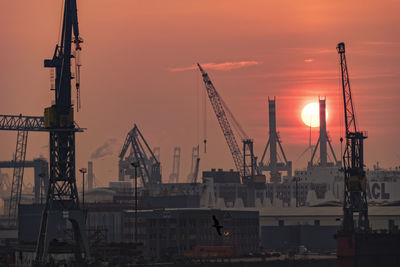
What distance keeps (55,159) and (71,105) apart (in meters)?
8.03

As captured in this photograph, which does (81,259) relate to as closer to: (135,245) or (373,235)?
(135,245)

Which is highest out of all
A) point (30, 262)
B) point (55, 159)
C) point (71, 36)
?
point (71, 36)

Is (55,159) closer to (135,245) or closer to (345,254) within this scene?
(135,245)

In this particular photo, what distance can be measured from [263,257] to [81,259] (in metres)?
40.1

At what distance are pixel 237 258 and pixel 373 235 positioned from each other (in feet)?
72.7

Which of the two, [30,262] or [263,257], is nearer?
[30,262]

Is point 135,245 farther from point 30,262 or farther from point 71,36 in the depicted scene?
point 71,36

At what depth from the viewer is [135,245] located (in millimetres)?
191250

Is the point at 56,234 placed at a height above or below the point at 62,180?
below

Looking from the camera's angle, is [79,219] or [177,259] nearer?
[79,219]

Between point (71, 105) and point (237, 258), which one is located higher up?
point (71, 105)

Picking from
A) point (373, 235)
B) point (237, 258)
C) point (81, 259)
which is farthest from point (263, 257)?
point (81, 259)

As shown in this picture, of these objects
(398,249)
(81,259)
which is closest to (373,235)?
(398,249)

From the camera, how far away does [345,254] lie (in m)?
190
